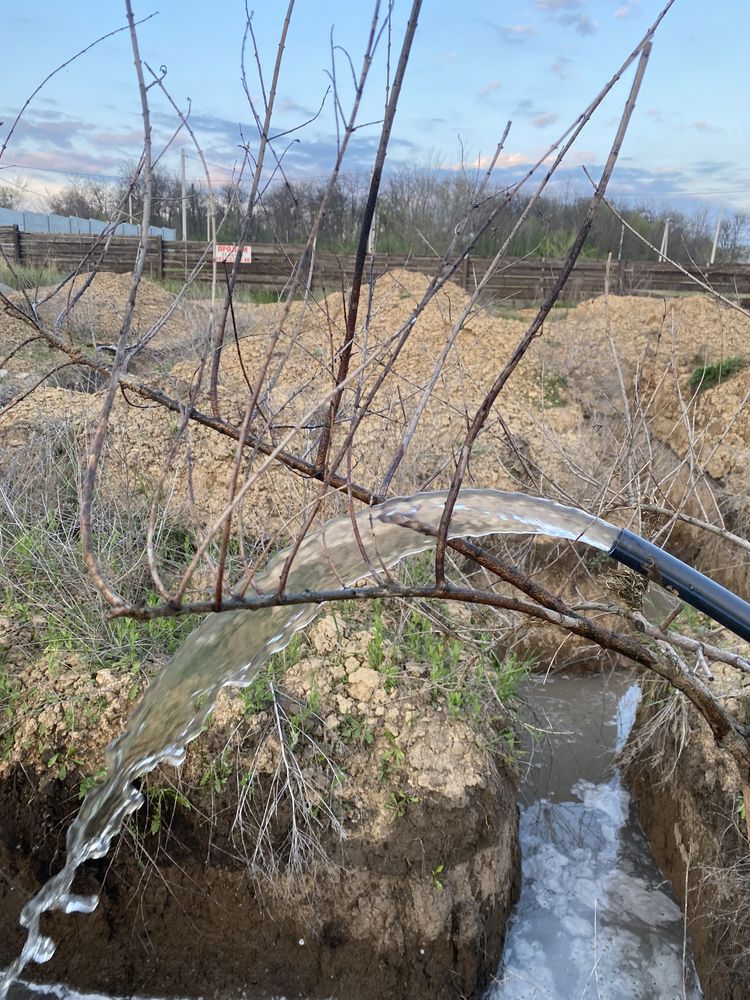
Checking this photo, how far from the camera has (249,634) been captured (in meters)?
1.81

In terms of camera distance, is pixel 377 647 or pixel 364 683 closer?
pixel 364 683

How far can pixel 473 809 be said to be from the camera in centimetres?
282

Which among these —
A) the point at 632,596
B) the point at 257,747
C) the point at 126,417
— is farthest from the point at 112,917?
the point at 126,417

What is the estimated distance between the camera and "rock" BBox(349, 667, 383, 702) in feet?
10.0

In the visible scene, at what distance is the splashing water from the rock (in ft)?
2.61

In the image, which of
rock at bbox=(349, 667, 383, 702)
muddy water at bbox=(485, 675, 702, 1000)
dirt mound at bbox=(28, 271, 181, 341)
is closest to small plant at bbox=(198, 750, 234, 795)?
rock at bbox=(349, 667, 383, 702)

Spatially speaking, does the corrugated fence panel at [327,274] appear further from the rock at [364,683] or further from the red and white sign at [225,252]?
the rock at [364,683]

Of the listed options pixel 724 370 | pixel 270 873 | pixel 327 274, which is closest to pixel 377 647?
pixel 270 873

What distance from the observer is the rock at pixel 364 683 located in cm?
306

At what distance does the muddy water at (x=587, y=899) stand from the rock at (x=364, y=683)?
0.85 m

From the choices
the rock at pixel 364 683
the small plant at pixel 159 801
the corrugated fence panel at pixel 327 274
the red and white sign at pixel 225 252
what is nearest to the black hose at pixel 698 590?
the red and white sign at pixel 225 252

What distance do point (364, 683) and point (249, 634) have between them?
1376 mm

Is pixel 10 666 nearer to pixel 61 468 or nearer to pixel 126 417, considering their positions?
pixel 61 468

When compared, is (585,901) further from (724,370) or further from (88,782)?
(724,370)
